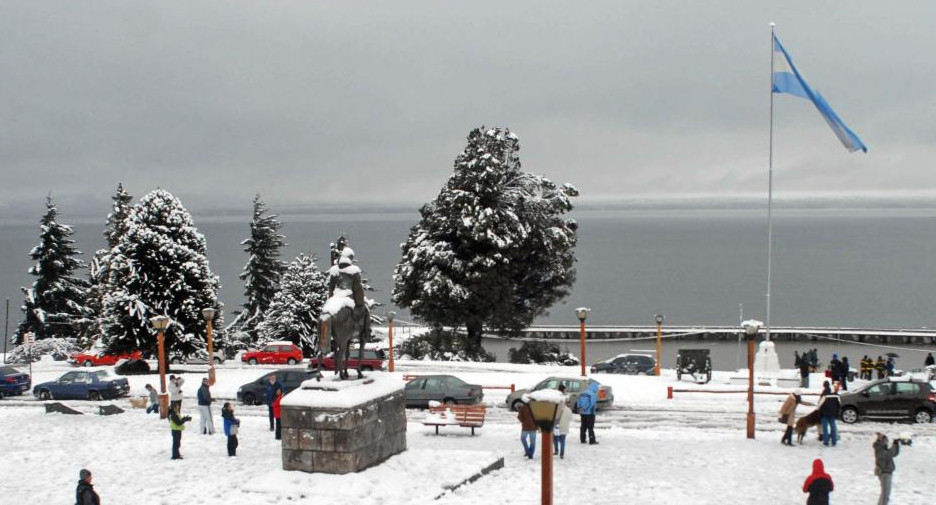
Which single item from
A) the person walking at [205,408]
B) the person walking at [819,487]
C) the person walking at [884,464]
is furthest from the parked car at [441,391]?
the person walking at [819,487]

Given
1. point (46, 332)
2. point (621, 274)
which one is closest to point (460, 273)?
point (46, 332)

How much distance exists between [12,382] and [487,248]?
77.1ft

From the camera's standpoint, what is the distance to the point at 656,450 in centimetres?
2073

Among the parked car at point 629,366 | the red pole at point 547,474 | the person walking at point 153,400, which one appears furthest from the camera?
the parked car at point 629,366

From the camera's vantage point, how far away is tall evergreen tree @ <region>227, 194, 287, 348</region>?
62.3 m

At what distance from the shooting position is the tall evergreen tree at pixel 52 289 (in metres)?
60.2

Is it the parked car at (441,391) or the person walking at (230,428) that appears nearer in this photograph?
the person walking at (230,428)

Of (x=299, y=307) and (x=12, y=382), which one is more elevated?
(x=299, y=307)

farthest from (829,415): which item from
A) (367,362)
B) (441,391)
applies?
(367,362)

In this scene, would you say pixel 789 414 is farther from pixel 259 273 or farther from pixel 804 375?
pixel 259 273

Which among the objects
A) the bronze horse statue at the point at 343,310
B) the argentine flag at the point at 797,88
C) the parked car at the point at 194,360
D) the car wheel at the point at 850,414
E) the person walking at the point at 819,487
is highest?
the argentine flag at the point at 797,88

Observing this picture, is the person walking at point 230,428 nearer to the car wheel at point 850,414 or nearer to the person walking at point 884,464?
the person walking at point 884,464

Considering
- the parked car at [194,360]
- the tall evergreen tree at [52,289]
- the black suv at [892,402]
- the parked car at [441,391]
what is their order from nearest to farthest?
the black suv at [892,402]
the parked car at [441,391]
the parked car at [194,360]
the tall evergreen tree at [52,289]

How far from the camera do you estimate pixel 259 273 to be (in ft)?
206
